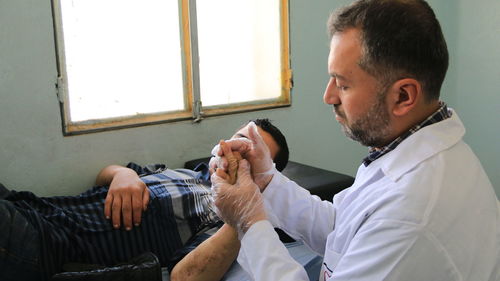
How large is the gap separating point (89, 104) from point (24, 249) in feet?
2.72

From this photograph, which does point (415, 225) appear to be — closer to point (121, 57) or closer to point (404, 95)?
point (404, 95)

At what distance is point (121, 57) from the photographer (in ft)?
6.64

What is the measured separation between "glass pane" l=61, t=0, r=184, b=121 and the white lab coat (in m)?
1.28

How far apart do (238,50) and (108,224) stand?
4.48ft

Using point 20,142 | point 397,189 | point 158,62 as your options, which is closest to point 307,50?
point 158,62

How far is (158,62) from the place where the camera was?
2141 mm

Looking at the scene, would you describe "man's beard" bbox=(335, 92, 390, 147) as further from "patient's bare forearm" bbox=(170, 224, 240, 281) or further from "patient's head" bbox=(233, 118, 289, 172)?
"patient's head" bbox=(233, 118, 289, 172)

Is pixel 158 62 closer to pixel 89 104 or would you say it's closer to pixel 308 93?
pixel 89 104

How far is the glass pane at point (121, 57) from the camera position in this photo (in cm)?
188

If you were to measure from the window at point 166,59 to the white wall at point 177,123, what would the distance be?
6 centimetres

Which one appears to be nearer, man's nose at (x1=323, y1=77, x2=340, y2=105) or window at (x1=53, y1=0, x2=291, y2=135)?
man's nose at (x1=323, y1=77, x2=340, y2=105)

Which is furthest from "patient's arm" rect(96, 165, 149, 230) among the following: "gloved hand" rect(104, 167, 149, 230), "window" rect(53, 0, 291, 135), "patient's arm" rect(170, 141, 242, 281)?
"window" rect(53, 0, 291, 135)

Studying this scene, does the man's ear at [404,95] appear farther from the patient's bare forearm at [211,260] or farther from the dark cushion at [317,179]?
the dark cushion at [317,179]

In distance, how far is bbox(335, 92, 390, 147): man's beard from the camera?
94 cm
